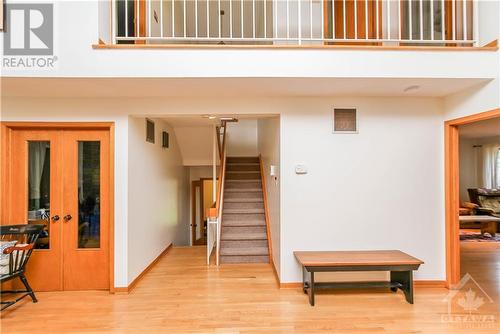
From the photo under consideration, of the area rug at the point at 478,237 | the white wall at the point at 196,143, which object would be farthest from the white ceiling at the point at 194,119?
the area rug at the point at 478,237

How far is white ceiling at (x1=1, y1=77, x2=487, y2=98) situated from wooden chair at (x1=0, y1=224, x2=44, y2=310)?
4.94ft

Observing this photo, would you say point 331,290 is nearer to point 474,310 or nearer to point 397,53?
point 474,310

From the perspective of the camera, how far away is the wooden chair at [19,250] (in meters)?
2.99

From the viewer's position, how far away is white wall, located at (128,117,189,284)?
362cm

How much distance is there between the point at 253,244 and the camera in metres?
4.81

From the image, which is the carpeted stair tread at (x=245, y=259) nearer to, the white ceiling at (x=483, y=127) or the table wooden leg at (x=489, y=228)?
the white ceiling at (x=483, y=127)

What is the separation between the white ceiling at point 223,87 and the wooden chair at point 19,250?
151 centimetres

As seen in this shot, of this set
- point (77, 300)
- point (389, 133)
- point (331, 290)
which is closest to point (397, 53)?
point (389, 133)

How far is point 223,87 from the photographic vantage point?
3.06m

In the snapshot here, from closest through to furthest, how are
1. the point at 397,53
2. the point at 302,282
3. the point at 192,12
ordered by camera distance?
the point at 397,53 → the point at 302,282 → the point at 192,12

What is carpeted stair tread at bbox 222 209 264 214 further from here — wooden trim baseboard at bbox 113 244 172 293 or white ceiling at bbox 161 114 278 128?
white ceiling at bbox 161 114 278 128

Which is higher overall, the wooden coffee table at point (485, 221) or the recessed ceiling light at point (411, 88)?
the recessed ceiling light at point (411, 88)

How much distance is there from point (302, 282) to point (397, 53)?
271 centimetres

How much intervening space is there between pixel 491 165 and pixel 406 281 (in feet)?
23.3
